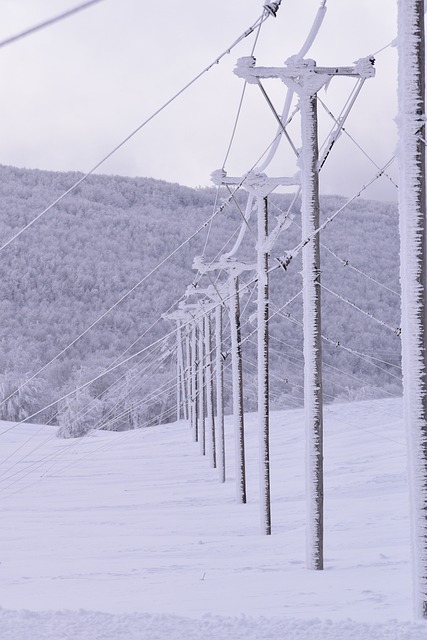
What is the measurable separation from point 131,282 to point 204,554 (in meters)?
103

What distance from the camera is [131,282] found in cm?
11731

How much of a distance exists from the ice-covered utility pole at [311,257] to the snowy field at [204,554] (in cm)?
102

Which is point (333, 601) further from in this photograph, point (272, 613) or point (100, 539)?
point (100, 539)

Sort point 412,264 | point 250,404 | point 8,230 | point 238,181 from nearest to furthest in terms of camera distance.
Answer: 1. point 412,264
2. point 238,181
3. point 250,404
4. point 8,230

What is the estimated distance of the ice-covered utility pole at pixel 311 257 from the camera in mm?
12578

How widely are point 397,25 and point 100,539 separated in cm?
1147

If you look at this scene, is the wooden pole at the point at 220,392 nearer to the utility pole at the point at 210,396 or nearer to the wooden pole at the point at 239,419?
the utility pole at the point at 210,396

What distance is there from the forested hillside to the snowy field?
39108 millimetres

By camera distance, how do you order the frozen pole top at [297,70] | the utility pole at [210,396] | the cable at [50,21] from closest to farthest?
the cable at [50,21] < the frozen pole top at [297,70] < the utility pole at [210,396]

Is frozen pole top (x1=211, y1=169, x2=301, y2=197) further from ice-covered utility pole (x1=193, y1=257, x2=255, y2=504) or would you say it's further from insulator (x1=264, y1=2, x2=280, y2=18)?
insulator (x1=264, y1=2, x2=280, y2=18)

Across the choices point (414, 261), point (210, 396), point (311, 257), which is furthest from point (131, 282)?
point (414, 261)

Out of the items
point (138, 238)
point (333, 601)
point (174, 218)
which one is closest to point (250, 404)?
point (138, 238)

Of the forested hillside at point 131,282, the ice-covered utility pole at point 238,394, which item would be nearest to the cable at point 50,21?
the ice-covered utility pole at point 238,394

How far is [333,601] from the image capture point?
34.3 feet
